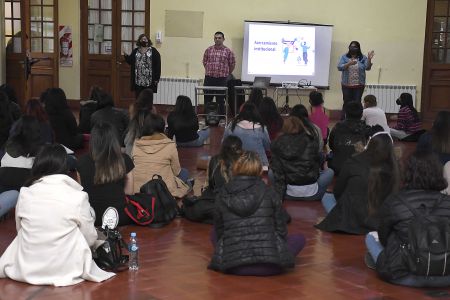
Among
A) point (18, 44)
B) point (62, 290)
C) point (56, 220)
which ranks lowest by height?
point (62, 290)

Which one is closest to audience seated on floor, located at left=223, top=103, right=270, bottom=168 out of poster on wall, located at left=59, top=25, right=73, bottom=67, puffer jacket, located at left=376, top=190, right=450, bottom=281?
puffer jacket, located at left=376, top=190, right=450, bottom=281

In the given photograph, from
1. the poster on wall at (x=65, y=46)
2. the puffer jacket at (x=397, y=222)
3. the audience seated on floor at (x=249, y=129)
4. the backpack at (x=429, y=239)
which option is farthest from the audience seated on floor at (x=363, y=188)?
the poster on wall at (x=65, y=46)

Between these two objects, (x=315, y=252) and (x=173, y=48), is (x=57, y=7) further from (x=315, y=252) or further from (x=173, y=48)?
(x=315, y=252)

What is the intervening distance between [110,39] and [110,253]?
40.0 feet

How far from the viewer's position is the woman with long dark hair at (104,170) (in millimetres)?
6465

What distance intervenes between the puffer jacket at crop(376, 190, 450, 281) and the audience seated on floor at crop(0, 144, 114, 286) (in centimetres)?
192

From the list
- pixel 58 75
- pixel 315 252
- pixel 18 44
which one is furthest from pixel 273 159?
pixel 58 75

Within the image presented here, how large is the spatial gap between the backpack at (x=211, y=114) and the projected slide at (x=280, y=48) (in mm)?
2189

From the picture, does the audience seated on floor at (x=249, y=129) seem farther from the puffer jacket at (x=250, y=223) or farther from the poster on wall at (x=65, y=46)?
the poster on wall at (x=65, y=46)

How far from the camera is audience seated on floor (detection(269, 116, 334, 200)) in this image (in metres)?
8.05

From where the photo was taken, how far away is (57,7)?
16984 millimetres

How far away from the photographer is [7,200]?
703 centimetres

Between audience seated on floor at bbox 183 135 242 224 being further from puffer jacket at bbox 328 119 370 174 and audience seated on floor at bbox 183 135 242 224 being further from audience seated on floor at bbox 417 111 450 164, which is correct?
puffer jacket at bbox 328 119 370 174

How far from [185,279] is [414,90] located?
12.2m
